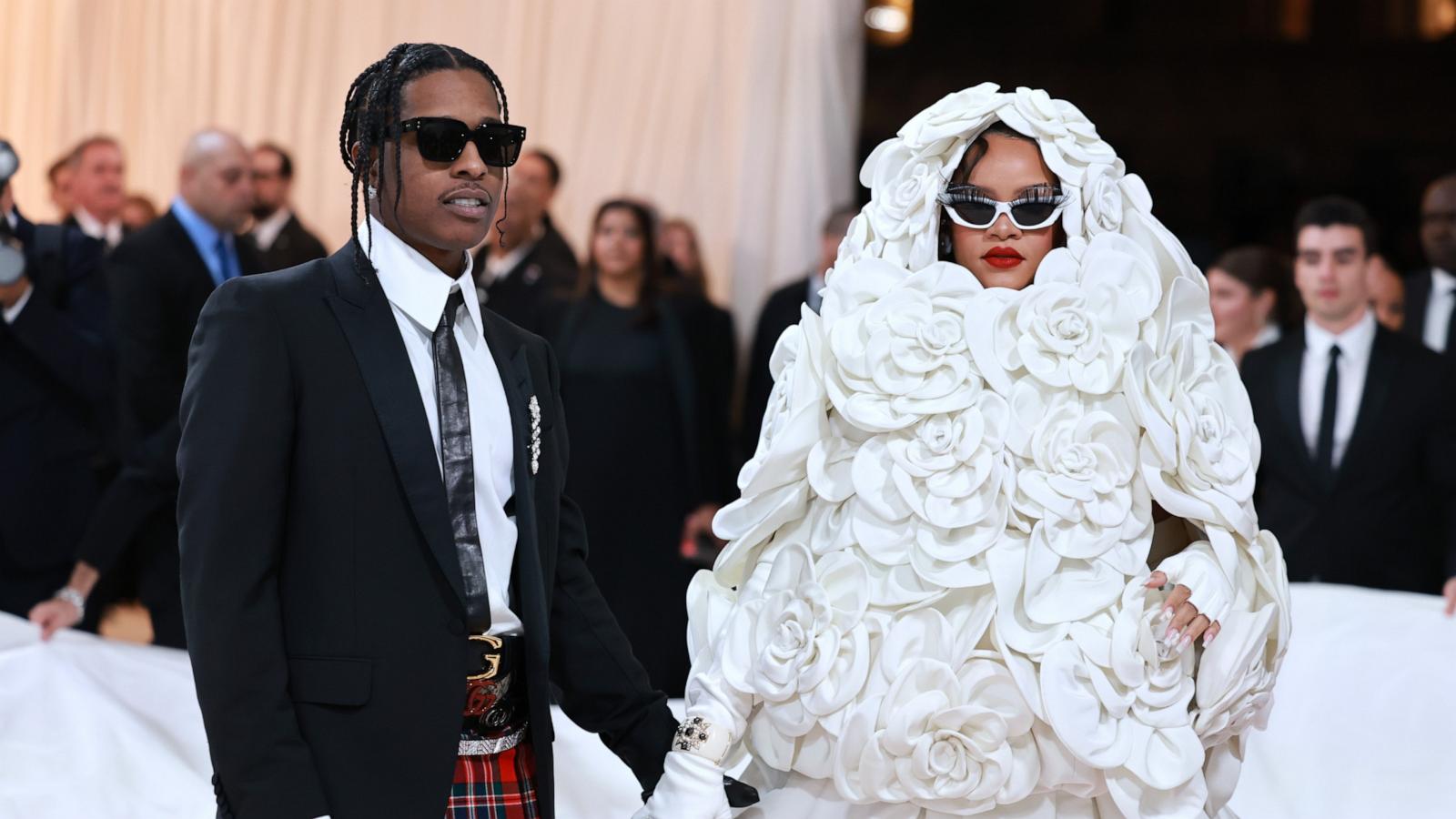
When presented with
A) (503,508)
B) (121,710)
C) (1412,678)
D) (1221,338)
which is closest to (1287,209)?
(1221,338)

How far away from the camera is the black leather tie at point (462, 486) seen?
2.49 metres

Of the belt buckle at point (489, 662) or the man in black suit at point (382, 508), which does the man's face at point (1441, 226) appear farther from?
the belt buckle at point (489, 662)

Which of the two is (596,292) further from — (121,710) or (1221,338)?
(121,710)

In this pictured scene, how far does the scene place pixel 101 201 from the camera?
7676 millimetres

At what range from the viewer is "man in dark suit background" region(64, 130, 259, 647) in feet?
15.4

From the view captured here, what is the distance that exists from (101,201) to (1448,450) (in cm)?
540

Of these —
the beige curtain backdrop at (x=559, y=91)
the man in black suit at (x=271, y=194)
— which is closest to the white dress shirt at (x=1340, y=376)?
the beige curtain backdrop at (x=559, y=91)

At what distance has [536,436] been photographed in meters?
2.66

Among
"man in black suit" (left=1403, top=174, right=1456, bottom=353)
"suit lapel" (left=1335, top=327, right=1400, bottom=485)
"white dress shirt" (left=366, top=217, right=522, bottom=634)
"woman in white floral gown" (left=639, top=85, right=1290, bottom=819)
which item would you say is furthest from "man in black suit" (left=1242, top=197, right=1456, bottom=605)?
"white dress shirt" (left=366, top=217, right=522, bottom=634)

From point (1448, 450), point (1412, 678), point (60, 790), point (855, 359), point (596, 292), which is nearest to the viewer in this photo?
point (855, 359)

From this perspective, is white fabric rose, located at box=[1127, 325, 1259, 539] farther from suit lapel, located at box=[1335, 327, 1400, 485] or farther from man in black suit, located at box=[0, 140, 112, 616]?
man in black suit, located at box=[0, 140, 112, 616]

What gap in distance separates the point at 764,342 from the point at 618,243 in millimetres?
819

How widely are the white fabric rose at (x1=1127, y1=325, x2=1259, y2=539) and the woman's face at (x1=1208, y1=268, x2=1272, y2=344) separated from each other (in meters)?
3.70

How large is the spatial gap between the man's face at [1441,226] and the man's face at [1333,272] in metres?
1.06
